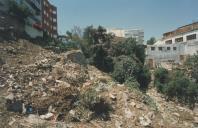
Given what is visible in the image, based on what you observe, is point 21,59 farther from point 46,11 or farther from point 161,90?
point 46,11

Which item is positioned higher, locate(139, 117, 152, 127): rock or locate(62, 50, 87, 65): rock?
locate(62, 50, 87, 65): rock

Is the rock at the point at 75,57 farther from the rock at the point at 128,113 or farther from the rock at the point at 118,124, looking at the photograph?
the rock at the point at 118,124

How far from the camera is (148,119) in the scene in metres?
25.4

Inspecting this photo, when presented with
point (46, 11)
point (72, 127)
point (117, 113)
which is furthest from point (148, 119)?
point (46, 11)

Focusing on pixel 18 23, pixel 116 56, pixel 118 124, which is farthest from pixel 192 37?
pixel 118 124

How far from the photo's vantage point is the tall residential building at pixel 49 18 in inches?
2458

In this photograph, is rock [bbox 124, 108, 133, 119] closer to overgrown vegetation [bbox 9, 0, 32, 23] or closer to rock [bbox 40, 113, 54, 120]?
rock [bbox 40, 113, 54, 120]

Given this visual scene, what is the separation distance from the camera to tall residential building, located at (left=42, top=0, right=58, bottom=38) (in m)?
62.4

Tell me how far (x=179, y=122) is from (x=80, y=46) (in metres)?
19.1

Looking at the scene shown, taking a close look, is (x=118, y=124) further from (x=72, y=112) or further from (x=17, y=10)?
(x=17, y=10)

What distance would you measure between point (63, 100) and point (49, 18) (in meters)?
45.1

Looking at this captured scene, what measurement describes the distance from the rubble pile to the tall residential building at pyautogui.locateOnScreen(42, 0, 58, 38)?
30573 millimetres

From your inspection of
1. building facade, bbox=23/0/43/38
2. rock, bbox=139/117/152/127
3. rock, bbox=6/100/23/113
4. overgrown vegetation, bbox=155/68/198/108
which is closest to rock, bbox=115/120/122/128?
rock, bbox=139/117/152/127

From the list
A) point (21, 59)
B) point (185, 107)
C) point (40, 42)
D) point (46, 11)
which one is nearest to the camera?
point (21, 59)
